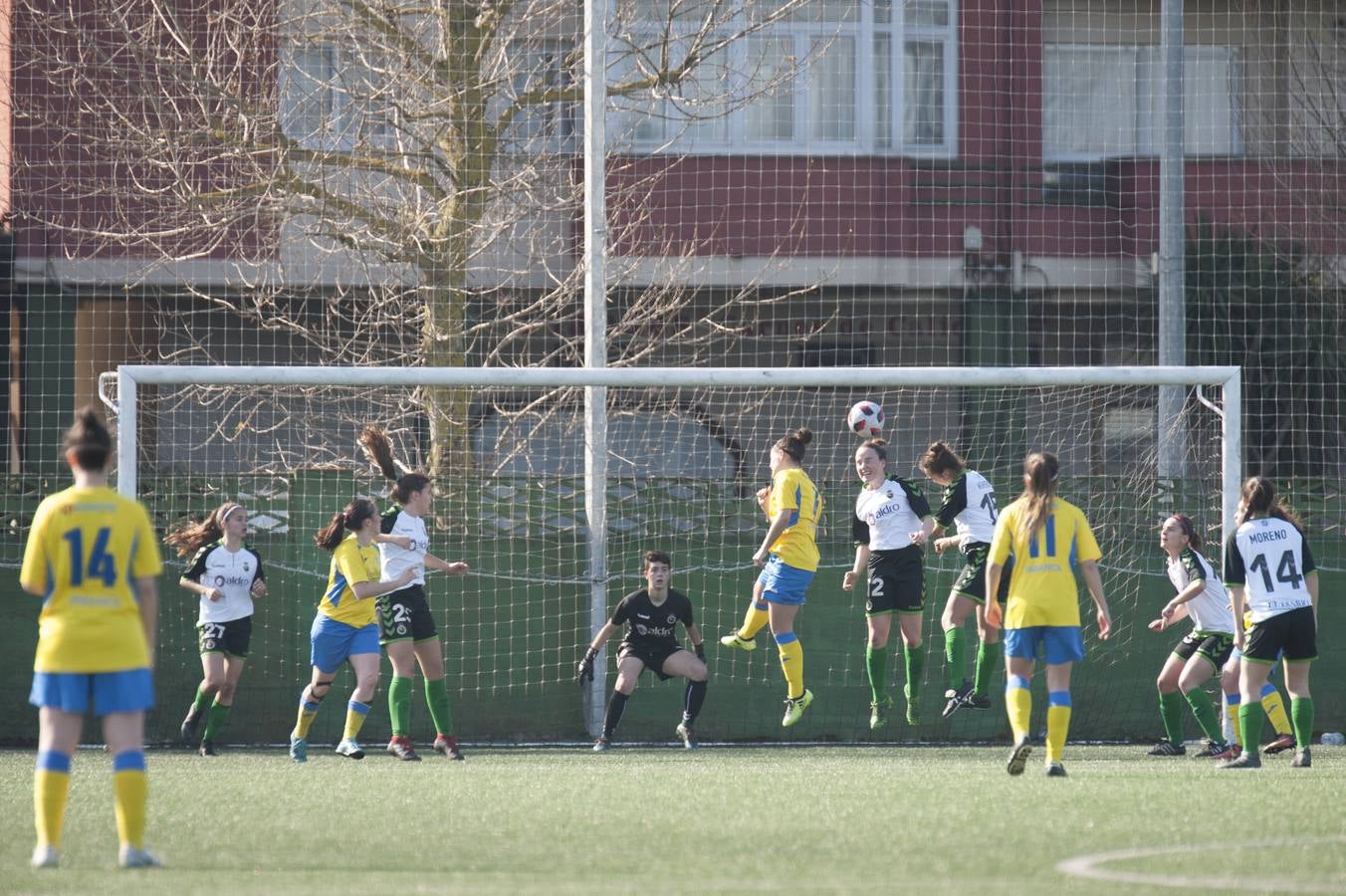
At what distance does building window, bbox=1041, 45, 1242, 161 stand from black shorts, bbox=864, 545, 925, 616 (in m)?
7.41

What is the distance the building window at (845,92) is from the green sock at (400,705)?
7348mm

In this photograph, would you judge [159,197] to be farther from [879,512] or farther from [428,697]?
[879,512]

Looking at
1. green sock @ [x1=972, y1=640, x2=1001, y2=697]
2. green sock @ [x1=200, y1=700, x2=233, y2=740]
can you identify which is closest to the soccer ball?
green sock @ [x1=972, y1=640, x2=1001, y2=697]

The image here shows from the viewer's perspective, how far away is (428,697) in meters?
11.2

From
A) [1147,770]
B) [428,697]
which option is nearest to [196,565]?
[428,697]

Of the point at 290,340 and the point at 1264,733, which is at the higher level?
the point at 290,340

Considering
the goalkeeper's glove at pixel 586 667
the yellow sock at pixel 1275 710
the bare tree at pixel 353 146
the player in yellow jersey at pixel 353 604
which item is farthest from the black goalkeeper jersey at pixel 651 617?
the yellow sock at pixel 1275 710

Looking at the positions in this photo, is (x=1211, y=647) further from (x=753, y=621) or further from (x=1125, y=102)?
(x=1125, y=102)

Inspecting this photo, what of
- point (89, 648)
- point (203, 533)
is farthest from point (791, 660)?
point (89, 648)

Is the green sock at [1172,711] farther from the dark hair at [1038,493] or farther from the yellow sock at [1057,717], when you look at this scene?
the dark hair at [1038,493]

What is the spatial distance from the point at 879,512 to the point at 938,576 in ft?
7.61

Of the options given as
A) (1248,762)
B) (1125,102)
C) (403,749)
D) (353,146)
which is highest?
(1125,102)

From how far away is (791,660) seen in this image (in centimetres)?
1152

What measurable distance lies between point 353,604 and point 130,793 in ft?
15.1
